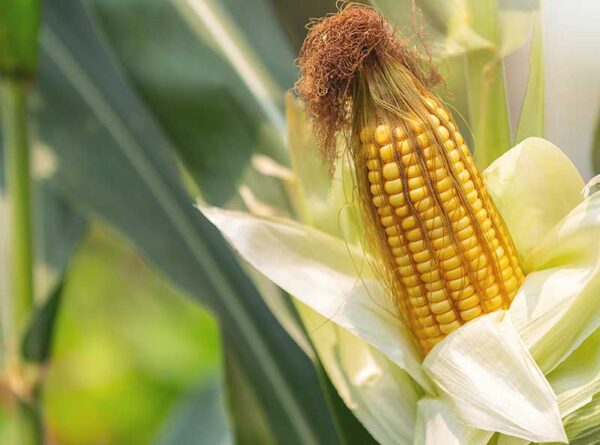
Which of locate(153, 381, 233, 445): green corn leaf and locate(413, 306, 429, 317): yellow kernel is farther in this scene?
locate(153, 381, 233, 445): green corn leaf

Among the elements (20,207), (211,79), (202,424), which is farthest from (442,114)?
(202,424)

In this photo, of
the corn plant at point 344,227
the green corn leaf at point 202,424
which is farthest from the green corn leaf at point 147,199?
the green corn leaf at point 202,424

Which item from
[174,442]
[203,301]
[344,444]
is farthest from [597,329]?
[174,442]

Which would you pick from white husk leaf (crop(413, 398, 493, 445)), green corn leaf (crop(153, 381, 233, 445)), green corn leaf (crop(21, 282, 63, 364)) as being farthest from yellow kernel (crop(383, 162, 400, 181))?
green corn leaf (crop(153, 381, 233, 445))

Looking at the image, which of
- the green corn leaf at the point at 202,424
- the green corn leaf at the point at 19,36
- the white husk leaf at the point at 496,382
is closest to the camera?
the white husk leaf at the point at 496,382

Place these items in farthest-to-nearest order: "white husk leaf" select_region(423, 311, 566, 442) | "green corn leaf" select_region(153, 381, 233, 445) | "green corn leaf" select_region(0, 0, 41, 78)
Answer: "green corn leaf" select_region(153, 381, 233, 445)
"green corn leaf" select_region(0, 0, 41, 78)
"white husk leaf" select_region(423, 311, 566, 442)

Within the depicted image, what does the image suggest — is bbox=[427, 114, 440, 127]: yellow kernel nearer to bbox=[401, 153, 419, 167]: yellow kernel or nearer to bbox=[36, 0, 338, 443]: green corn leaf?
bbox=[401, 153, 419, 167]: yellow kernel

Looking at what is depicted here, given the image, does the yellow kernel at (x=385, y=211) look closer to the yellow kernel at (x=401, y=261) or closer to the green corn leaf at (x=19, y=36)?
the yellow kernel at (x=401, y=261)
